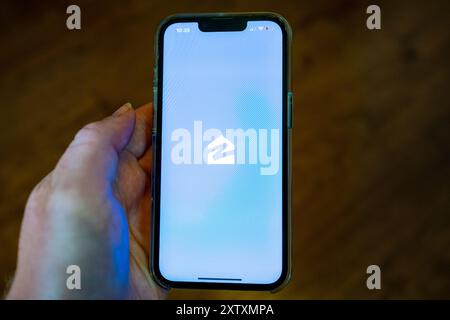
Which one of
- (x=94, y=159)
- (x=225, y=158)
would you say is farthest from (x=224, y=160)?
(x=94, y=159)

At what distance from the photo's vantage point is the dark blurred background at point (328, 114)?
25.3 inches

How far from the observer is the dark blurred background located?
0.64 metres

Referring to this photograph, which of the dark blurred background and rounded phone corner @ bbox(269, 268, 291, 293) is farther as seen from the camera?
the dark blurred background

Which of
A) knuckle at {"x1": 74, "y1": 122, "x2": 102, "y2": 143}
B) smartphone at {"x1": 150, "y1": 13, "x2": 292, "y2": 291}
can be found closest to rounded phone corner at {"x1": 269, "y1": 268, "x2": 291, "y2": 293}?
smartphone at {"x1": 150, "y1": 13, "x2": 292, "y2": 291}

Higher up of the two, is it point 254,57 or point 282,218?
point 254,57

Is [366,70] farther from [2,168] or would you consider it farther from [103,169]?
[2,168]

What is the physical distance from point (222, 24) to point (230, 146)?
0.41ft

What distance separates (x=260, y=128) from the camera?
0.50 metres

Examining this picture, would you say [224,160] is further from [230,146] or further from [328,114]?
[328,114]

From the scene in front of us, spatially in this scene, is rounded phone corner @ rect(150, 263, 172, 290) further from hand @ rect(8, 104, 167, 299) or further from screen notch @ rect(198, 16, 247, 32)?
screen notch @ rect(198, 16, 247, 32)

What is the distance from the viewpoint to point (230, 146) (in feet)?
1.63

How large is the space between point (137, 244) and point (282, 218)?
6.1 inches

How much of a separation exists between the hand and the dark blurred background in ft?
0.53
